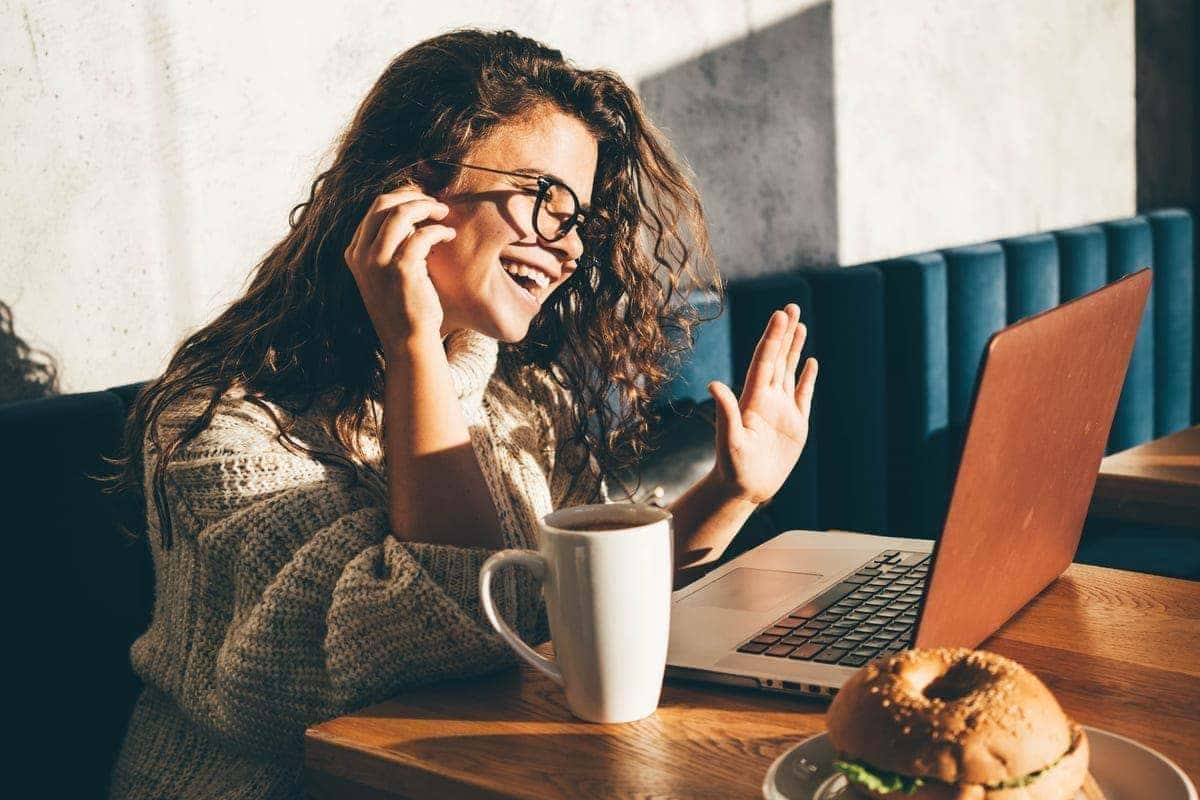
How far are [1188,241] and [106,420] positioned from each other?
9.70ft

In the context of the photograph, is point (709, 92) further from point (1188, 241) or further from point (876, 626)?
point (1188, 241)

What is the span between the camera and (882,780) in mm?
604

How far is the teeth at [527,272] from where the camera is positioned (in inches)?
47.9

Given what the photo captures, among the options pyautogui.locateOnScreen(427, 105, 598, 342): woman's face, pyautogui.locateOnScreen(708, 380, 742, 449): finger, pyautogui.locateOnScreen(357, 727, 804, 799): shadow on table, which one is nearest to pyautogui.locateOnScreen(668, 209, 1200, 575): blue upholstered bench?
pyautogui.locateOnScreen(427, 105, 598, 342): woman's face

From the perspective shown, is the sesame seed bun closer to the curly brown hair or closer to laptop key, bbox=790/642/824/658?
laptop key, bbox=790/642/824/658

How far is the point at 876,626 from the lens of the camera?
92 cm

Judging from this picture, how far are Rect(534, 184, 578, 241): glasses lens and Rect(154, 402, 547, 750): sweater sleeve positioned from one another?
315 millimetres

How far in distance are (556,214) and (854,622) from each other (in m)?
0.51

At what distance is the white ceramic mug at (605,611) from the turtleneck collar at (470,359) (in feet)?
1.74

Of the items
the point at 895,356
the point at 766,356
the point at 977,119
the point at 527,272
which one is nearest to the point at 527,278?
the point at 527,272

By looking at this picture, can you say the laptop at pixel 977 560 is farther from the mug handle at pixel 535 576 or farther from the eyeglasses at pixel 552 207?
the eyeglasses at pixel 552 207

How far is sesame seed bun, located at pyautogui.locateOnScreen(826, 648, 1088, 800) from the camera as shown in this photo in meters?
0.58

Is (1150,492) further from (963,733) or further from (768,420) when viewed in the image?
(963,733)

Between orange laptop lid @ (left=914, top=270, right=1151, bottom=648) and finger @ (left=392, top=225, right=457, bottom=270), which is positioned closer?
orange laptop lid @ (left=914, top=270, right=1151, bottom=648)
